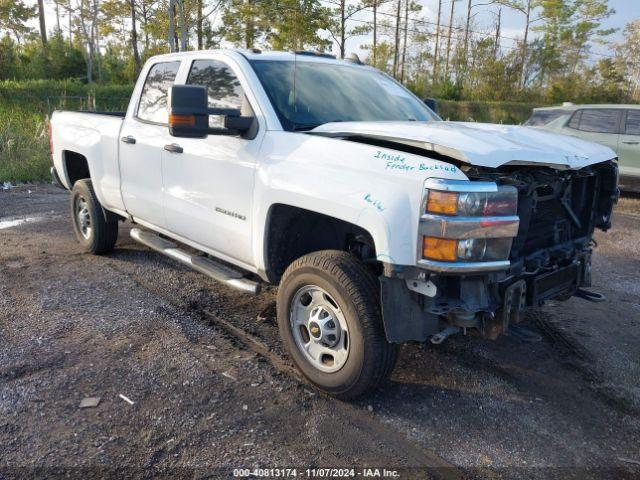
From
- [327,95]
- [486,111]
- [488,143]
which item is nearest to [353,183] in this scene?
[488,143]

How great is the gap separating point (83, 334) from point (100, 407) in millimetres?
1067

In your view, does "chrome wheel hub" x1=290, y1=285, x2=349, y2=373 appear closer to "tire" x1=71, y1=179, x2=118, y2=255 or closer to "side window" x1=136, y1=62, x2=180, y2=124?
"side window" x1=136, y1=62, x2=180, y2=124

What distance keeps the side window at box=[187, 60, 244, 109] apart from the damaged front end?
1843mm

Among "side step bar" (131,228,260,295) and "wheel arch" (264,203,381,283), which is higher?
"wheel arch" (264,203,381,283)

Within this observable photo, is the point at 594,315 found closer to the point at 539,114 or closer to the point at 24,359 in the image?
the point at 24,359

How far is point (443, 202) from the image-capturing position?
2.69m

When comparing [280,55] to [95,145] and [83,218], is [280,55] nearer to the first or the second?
[95,145]

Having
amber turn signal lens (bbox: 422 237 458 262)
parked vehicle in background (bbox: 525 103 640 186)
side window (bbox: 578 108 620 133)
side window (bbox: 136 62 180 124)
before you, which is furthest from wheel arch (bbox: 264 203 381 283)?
side window (bbox: 578 108 620 133)

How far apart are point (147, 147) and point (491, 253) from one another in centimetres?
311

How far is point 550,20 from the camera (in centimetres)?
4188

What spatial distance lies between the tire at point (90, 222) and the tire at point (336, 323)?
9.98ft

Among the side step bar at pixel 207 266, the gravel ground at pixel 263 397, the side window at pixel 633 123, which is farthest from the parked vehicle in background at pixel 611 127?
the side step bar at pixel 207 266

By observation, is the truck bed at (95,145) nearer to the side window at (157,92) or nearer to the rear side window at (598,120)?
the side window at (157,92)

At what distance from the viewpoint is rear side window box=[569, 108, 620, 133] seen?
9961 millimetres
